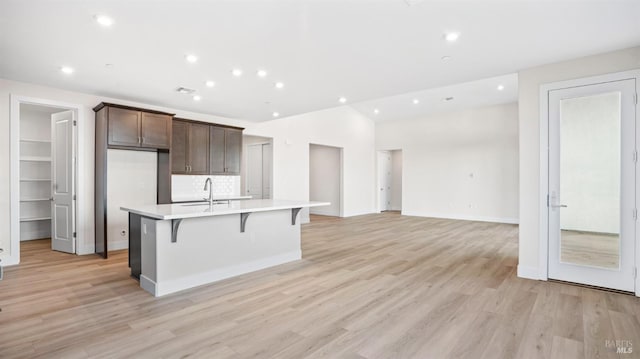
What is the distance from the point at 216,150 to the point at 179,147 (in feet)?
2.46

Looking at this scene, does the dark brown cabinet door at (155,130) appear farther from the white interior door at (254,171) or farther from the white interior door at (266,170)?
the white interior door at (254,171)

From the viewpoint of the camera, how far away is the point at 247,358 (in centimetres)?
211

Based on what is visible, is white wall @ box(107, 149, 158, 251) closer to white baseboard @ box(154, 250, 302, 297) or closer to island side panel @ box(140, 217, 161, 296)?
island side panel @ box(140, 217, 161, 296)

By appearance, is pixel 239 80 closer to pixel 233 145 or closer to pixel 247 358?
pixel 233 145

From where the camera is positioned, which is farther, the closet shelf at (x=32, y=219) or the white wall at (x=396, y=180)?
the white wall at (x=396, y=180)

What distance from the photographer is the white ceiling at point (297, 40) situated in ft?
8.31

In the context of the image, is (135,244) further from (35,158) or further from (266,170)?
(266,170)

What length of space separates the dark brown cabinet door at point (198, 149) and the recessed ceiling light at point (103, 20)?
331 centimetres

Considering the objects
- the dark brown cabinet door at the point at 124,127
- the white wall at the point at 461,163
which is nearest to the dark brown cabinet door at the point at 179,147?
the dark brown cabinet door at the point at 124,127

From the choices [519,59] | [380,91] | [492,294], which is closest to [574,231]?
[492,294]

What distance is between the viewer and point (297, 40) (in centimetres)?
313

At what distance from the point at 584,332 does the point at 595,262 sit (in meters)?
1.43

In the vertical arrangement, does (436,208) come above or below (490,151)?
below

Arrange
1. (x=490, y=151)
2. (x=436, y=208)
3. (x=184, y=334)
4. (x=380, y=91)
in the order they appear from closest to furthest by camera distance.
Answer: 1. (x=184, y=334)
2. (x=380, y=91)
3. (x=490, y=151)
4. (x=436, y=208)
